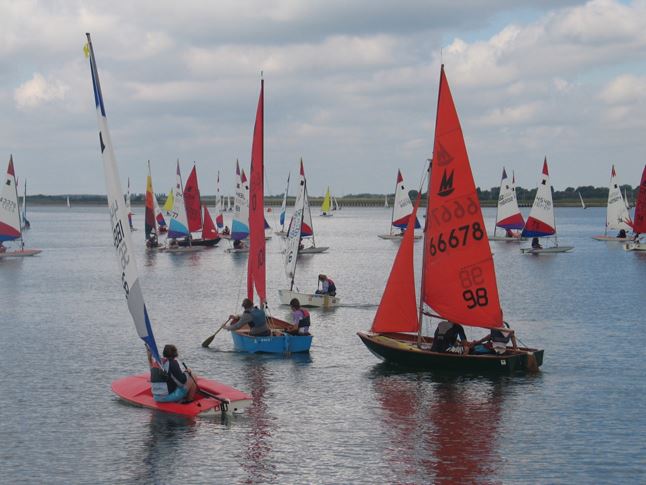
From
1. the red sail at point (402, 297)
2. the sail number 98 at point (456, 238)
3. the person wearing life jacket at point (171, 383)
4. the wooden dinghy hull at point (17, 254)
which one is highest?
the sail number 98 at point (456, 238)

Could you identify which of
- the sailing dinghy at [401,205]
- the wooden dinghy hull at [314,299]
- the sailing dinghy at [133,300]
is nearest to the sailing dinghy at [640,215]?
the sailing dinghy at [401,205]

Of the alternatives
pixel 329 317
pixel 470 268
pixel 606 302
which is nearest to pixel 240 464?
pixel 470 268

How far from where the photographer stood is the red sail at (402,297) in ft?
98.9

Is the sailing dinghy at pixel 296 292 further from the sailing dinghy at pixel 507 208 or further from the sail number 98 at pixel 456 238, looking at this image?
the sailing dinghy at pixel 507 208

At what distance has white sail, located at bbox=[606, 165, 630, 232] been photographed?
9881 centimetres

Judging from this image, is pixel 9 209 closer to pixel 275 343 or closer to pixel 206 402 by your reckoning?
pixel 275 343

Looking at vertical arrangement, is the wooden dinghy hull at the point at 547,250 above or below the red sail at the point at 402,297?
below

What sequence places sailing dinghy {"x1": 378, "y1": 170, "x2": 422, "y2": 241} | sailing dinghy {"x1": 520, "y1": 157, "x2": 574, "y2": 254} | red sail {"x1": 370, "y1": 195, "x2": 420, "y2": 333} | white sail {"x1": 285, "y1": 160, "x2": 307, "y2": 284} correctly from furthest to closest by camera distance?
sailing dinghy {"x1": 378, "y1": 170, "x2": 422, "y2": 241} < sailing dinghy {"x1": 520, "y1": 157, "x2": 574, "y2": 254} < white sail {"x1": 285, "y1": 160, "x2": 307, "y2": 284} < red sail {"x1": 370, "y1": 195, "x2": 420, "y2": 333}

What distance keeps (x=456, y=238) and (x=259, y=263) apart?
8.01m

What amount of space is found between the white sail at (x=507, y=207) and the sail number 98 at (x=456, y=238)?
68180 mm

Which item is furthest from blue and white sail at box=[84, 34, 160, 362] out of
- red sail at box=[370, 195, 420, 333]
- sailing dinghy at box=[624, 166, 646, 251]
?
sailing dinghy at box=[624, 166, 646, 251]

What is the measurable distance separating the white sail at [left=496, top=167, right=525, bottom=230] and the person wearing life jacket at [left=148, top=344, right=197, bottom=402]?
250 feet

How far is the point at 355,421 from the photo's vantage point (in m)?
24.2

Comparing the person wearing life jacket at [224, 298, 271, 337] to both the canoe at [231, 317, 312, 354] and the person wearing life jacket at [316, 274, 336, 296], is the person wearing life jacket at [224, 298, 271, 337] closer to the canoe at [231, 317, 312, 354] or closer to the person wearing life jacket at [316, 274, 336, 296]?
the canoe at [231, 317, 312, 354]
